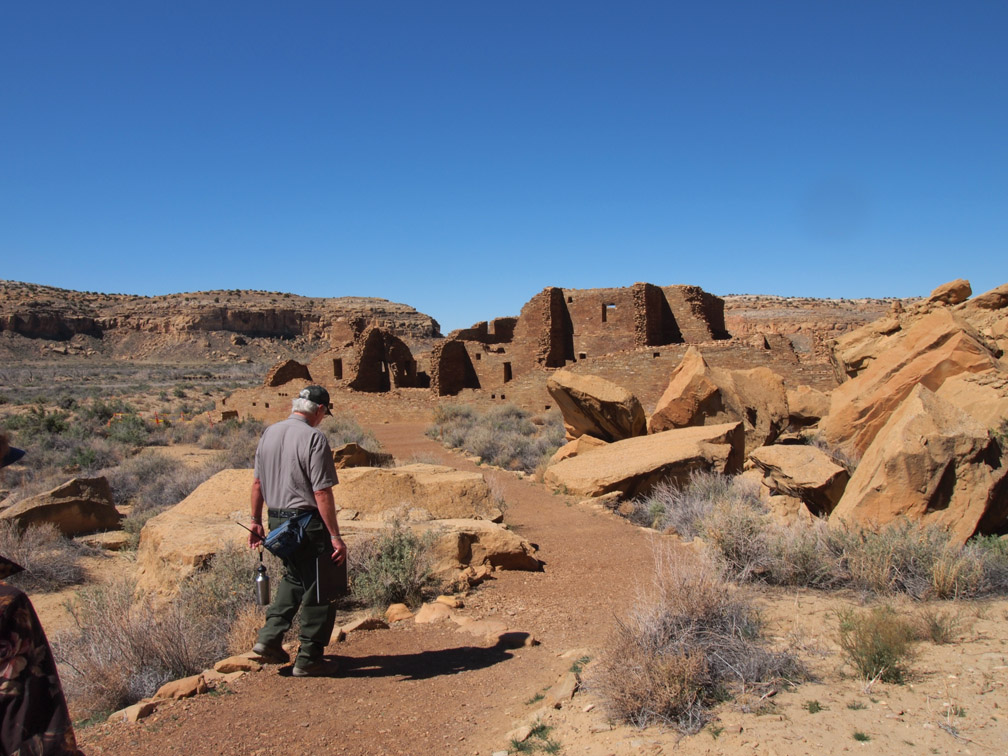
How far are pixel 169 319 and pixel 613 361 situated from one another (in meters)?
68.8

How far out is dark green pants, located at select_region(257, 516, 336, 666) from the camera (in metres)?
4.40

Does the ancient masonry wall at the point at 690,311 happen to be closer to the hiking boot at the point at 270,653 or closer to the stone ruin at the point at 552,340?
the stone ruin at the point at 552,340

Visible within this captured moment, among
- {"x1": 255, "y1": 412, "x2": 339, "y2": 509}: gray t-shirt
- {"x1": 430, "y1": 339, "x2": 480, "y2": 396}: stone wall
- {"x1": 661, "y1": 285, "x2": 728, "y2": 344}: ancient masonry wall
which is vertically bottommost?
{"x1": 255, "y1": 412, "x2": 339, "y2": 509}: gray t-shirt

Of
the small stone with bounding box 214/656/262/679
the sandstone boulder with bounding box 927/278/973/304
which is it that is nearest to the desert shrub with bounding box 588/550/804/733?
the small stone with bounding box 214/656/262/679

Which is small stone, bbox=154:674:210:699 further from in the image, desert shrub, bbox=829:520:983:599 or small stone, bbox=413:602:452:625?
desert shrub, bbox=829:520:983:599

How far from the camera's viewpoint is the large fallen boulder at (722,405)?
38.4 feet

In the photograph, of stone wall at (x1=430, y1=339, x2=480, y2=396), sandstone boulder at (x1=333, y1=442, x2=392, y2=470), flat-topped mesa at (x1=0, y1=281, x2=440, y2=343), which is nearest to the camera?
sandstone boulder at (x1=333, y1=442, x2=392, y2=470)

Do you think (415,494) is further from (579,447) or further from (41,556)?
(579,447)

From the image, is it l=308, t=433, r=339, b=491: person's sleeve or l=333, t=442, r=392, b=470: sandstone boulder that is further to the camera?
l=333, t=442, r=392, b=470: sandstone boulder

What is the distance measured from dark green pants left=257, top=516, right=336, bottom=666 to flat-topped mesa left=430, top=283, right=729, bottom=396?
842 inches

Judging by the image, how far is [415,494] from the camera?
27.1ft

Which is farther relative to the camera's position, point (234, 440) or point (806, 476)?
point (234, 440)

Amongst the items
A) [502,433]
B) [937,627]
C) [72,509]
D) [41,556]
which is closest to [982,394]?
[937,627]

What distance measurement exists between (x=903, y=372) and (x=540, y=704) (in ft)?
29.3
